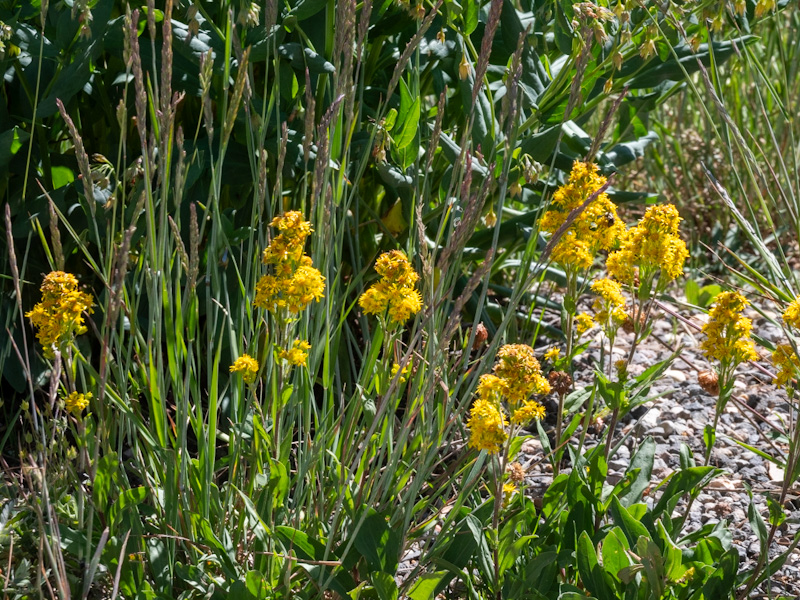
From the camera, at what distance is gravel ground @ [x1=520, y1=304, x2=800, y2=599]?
173cm

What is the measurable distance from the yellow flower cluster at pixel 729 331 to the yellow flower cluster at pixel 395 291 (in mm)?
463

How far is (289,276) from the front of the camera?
3.97 feet

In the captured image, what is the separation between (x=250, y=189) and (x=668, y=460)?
115 cm

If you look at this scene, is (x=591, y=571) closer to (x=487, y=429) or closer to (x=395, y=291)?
(x=487, y=429)

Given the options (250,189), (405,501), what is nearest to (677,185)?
(250,189)

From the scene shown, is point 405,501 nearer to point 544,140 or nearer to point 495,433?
point 495,433

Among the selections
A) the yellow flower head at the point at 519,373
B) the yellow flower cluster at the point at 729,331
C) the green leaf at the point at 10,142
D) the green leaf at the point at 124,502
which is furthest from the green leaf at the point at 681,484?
the green leaf at the point at 10,142

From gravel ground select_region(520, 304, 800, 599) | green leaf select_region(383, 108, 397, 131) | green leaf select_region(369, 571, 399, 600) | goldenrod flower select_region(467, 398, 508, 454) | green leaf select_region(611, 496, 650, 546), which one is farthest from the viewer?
green leaf select_region(383, 108, 397, 131)

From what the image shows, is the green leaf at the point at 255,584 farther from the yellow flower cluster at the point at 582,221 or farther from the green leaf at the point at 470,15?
the green leaf at the point at 470,15

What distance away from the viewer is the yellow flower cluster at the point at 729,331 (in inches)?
52.4

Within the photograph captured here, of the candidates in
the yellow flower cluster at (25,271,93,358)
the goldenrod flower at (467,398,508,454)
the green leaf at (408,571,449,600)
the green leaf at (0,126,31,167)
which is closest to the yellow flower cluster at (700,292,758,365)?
the goldenrod flower at (467,398,508,454)

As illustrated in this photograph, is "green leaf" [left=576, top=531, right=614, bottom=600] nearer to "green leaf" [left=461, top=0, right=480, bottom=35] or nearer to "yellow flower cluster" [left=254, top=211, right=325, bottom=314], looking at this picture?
"yellow flower cluster" [left=254, top=211, right=325, bottom=314]

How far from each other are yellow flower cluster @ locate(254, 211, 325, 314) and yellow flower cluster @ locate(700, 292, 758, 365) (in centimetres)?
60

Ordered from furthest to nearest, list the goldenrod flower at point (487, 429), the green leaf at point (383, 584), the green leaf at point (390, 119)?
1. the green leaf at point (390, 119)
2. the green leaf at point (383, 584)
3. the goldenrod flower at point (487, 429)
